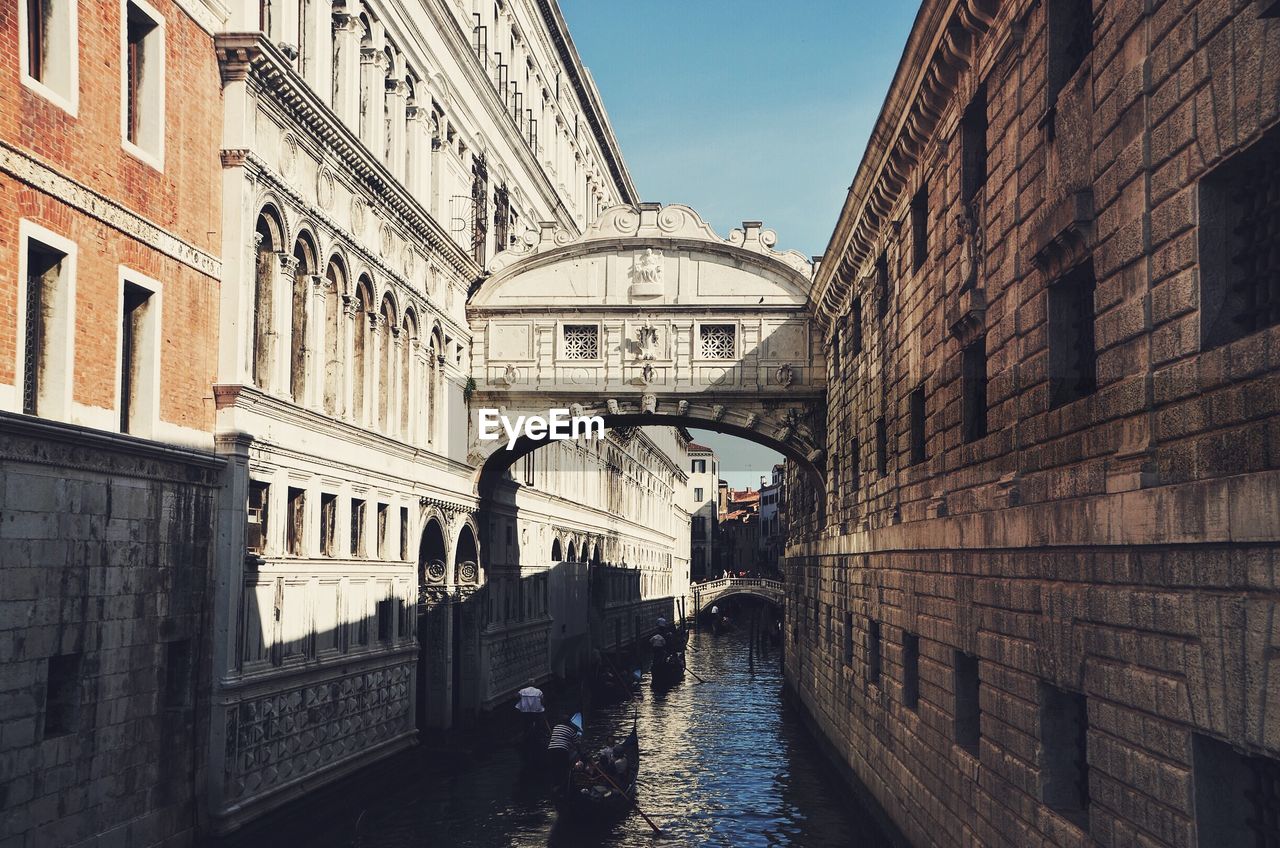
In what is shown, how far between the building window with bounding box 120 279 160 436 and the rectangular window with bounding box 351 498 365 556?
6345mm

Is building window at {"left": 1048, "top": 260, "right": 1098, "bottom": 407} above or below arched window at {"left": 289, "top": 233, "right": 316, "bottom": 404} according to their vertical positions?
below

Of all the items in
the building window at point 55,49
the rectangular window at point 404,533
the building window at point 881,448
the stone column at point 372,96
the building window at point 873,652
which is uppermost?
the stone column at point 372,96

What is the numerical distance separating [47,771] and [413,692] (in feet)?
35.1

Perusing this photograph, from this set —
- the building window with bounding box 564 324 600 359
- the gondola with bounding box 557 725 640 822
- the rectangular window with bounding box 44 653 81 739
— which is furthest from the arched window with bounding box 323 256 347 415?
the building window with bounding box 564 324 600 359

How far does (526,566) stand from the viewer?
3136 centimetres

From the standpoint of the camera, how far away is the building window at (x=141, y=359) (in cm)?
1285

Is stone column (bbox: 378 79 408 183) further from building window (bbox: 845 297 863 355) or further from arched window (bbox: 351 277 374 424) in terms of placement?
building window (bbox: 845 297 863 355)

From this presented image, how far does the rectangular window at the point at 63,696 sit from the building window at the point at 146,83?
494 cm

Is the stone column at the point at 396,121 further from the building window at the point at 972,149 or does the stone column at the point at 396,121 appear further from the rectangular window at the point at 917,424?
the building window at the point at 972,149

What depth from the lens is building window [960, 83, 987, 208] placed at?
39.7 ft

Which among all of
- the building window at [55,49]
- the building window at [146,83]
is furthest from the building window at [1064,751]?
the building window at [146,83]

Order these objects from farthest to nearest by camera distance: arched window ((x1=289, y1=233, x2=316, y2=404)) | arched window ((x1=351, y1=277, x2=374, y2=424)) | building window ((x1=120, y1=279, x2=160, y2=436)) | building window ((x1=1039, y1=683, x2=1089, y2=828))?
arched window ((x1=351, y1=277, x2=374, y2=424)), arched window ((x1=289, y1=233, x2=316, y2=404)), building window ((x1=120, y1=279, x2=160, y2=436)), building window ((x1=1039, y1=683, x2=1089, y2=828))

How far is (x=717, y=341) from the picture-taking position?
2589cm

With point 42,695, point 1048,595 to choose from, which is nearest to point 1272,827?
point 1048,595
